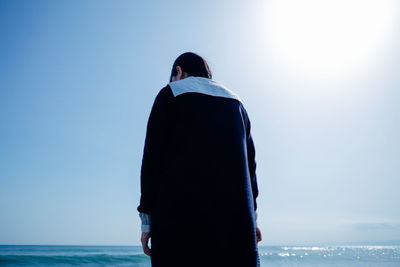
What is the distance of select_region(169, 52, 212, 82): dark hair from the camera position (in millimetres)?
1603

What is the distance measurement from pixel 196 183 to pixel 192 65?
2.47 feet

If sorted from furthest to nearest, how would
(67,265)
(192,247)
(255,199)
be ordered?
(67,265) → (255,199) → (192,247)

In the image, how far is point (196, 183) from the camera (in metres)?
1.11

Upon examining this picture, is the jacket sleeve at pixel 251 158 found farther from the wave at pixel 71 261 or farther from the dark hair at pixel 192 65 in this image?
the wave at pixel 71 261

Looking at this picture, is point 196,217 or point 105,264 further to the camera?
point 105,264

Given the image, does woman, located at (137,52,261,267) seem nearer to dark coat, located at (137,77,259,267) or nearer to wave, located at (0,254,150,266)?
dark coat, located at (137,77,259,267)

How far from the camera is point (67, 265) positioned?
15.4 metres

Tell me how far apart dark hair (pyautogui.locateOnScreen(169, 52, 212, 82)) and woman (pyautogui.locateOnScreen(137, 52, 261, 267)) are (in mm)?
239

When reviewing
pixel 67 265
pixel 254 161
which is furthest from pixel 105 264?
pixel 254 161

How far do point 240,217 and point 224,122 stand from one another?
16.3 inches

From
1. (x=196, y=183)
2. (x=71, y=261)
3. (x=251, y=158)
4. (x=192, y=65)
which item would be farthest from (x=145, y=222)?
(x=71, y=261)

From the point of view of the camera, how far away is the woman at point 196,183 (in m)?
1.08

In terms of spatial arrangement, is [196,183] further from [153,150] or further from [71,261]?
[71,261]

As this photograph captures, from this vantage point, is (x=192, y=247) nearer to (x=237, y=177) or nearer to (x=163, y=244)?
(x=163, y=244)
